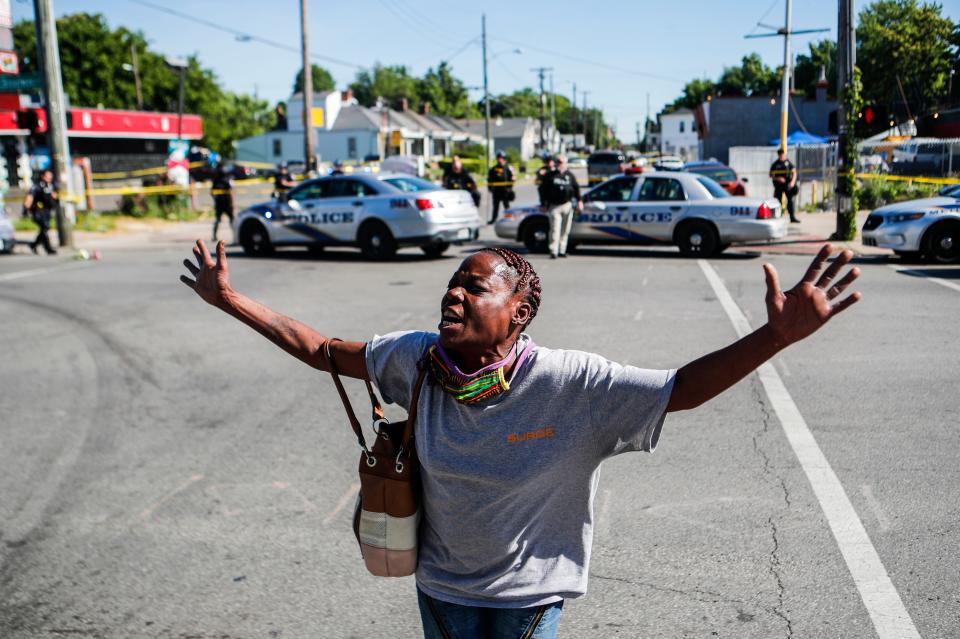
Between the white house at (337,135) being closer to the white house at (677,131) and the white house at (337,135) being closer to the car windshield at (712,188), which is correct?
the white house at (677,131)

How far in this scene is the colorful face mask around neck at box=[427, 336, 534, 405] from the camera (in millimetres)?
2264

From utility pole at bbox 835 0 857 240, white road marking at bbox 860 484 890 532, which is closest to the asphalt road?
white road marking at bbox 860 484 890 532

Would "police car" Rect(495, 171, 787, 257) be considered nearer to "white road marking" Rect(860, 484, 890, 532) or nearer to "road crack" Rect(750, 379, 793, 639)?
"road crack" Rect(750, 379, 793, 639)

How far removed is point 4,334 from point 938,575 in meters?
9.81

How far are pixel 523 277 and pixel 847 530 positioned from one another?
116 inches

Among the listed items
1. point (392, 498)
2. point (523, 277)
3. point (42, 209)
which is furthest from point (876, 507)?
point (42, 209)

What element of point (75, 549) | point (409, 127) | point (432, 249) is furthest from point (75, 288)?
point (409, 127)

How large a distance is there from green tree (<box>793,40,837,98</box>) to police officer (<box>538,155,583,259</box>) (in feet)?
302

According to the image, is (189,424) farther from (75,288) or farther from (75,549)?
(75,288)

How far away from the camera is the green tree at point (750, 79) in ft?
390

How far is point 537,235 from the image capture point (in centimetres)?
1789

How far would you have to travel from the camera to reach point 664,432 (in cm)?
640

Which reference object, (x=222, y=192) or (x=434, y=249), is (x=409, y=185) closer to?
(x=434, y=249)

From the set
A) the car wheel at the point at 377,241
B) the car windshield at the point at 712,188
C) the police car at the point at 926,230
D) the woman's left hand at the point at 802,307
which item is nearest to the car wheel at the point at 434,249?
the car wheel at the point at 377,241
